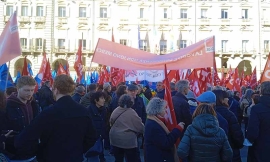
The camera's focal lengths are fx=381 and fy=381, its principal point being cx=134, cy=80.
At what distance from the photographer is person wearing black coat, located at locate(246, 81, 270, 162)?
5.07m

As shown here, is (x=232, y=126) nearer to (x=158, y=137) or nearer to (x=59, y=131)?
(x=158, y=137)

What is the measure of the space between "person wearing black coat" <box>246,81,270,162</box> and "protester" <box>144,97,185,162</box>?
1016 millimetres

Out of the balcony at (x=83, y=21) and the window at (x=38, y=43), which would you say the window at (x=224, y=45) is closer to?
the balcony at (x=83, y=21)

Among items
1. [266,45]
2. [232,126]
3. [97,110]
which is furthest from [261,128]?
[266,45]

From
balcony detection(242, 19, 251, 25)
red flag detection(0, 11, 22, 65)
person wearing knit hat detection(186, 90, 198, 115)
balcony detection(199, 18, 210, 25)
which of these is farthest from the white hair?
balcony detection(242, 19, 251, 25)

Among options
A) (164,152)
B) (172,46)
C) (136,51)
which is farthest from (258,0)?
Answer: (164,152)

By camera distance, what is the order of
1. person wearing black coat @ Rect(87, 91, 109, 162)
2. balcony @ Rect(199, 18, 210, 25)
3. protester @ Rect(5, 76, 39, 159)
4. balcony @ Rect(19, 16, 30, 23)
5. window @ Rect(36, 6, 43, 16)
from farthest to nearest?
balcony @ Rect(199, 18, 210, 25), window @ Rect(36, 6, 43, 16), balcony @ Rect(19, 16, 30, 23), person wearing black coat @ Rect(87, 91, 109, 162), protester @ Rect(5, 76, 39, 159)

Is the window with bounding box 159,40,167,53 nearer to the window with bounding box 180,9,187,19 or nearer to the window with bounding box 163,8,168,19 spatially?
the window with bounding box 163,8,168,19

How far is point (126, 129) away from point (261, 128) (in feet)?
7.31

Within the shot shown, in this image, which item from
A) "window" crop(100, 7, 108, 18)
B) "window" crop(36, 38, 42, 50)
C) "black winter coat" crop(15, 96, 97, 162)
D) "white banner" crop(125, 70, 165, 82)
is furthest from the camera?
"window" crop(100, 7, 108, 18)

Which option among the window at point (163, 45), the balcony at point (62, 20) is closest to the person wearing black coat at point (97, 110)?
the window at point (163, 45)

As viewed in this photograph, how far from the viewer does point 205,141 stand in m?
4.09

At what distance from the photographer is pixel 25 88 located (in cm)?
465

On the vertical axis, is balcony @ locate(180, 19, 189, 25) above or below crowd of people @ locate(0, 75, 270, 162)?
above
